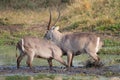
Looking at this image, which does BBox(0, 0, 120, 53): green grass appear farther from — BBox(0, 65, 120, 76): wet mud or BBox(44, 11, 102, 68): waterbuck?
BBox(0, 65, 120, 76): wet mud

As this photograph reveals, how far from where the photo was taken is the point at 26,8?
28.7m

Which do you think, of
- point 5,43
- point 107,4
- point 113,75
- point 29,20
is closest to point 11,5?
point 29,20

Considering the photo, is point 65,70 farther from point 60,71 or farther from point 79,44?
point 79,44

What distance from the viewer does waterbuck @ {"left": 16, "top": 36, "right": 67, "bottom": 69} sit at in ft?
42.1

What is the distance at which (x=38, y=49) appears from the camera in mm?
12984

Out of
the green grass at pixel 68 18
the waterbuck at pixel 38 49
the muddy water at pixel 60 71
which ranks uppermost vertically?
the green grass at pixel 68 18

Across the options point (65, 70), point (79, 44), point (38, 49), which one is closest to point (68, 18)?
point (79, 44)

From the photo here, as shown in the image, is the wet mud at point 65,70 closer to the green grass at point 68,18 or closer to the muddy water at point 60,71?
the muddy water at point 60,71

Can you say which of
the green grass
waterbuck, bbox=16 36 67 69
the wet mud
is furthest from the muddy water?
the green grass

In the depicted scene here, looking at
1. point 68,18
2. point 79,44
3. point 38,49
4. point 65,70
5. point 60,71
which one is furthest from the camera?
point 68,18

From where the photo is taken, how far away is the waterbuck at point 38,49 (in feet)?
42.1

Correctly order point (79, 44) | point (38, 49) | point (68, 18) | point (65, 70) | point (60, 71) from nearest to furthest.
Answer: point (60, 71)
point (65, 70)
point (38, 49)
point (79, 44)
point (68, 18)

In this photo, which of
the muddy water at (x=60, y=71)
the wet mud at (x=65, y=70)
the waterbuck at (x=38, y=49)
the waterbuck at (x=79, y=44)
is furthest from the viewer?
the waterbuck at (x=79, y=44)

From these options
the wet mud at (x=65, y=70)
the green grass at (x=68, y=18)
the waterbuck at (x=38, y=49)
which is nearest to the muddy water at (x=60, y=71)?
the wet mud at (x=65, y=70)
